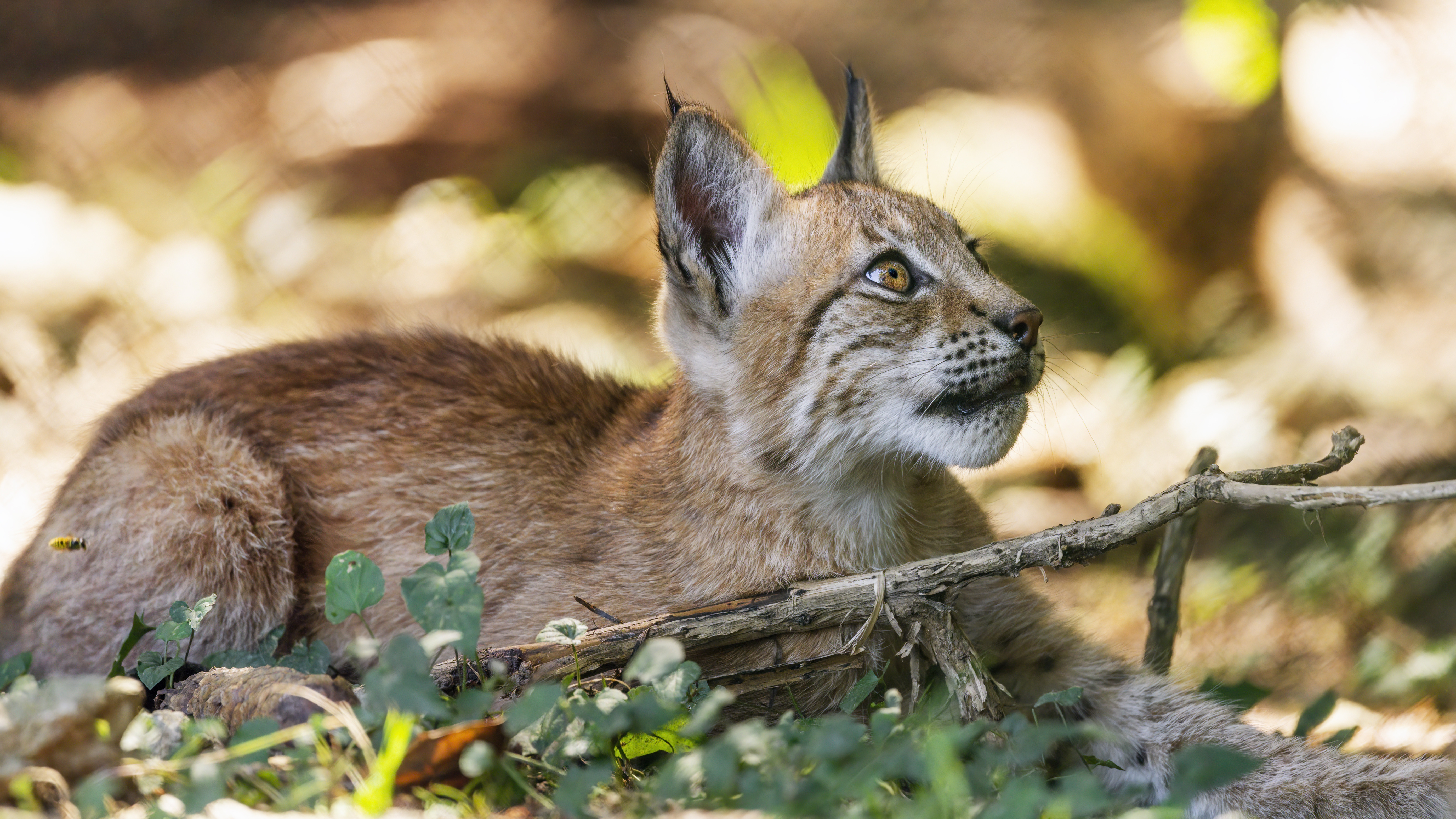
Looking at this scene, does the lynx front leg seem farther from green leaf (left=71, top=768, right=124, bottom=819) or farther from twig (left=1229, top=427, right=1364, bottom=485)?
green leaf (left=71, top=768, right=124, bottom=819)

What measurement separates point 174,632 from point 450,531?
102cm

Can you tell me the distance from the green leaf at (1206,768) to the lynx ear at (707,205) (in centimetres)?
232

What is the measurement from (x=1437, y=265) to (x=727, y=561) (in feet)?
18.3

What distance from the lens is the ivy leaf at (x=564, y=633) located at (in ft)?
10.7

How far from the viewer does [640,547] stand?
14.3ft

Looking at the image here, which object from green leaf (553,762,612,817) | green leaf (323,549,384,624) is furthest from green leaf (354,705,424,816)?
green leaf (323,549,384,624)

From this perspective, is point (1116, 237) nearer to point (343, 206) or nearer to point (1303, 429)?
point (1303, 429)

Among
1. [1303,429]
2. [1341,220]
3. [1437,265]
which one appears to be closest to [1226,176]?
[1341,220]

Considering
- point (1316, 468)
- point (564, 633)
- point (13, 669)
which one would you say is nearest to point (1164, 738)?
point (1316, 468)

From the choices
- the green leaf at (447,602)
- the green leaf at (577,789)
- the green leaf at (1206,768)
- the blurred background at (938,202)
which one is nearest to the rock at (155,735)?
the green leaf at (447,602)

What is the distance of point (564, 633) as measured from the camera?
3254 mm

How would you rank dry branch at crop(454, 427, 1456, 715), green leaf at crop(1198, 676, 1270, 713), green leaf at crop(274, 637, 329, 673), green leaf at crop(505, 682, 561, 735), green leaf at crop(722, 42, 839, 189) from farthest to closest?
green leaf at crop(722, 42, 839, 189) < green leaf at crop(1198, 676, 1270, 713) < green leaf at crop(274, 637, 329, 673) < dry branch at crop(454, 427, 1456, 715) < green leaf at crop(505, 682, 561, 735)

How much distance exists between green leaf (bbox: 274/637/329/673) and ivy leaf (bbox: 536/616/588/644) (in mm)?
1000

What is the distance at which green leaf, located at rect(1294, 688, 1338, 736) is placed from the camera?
4.05m
